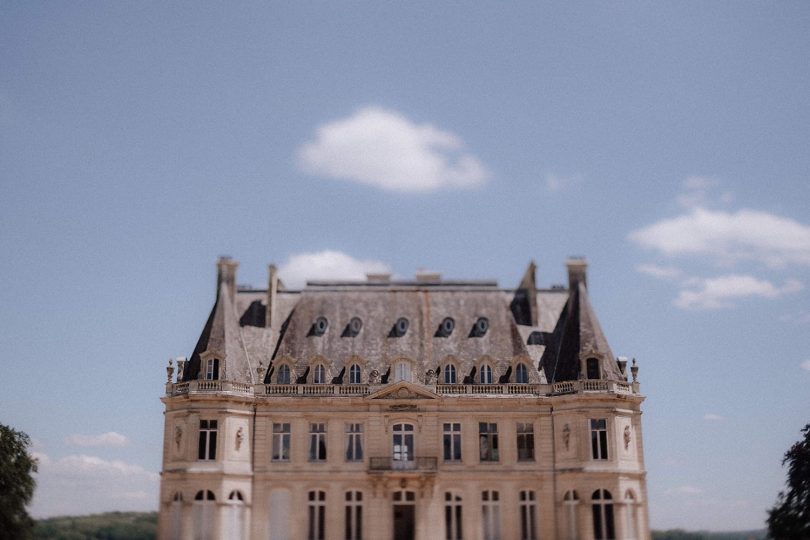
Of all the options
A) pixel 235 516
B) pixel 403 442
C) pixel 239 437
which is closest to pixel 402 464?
pixel 403 442

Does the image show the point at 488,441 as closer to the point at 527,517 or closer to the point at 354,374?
the point at 527,517

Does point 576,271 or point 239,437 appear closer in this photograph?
point 239,437

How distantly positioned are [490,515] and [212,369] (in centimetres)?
1559

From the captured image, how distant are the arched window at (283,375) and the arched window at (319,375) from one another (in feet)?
4.49

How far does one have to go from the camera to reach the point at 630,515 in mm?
42500

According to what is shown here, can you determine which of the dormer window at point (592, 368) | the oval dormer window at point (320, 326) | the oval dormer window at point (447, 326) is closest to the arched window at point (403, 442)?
the oval dormer window at point (447, 326)

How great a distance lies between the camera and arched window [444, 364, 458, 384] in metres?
45.8

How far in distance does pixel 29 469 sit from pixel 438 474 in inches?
757

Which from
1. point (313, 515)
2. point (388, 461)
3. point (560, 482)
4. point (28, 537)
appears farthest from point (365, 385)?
point (28, 537)

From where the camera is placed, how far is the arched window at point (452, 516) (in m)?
43.6

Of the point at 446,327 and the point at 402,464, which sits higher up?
the point at 446,327

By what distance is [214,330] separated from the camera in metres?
45.5

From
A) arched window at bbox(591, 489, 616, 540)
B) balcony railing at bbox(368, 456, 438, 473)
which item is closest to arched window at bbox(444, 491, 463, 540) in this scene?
balcony railing at bbox(368, 456, 438, 473)

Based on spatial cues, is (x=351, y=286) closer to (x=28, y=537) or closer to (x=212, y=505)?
(x=212, y=505)
